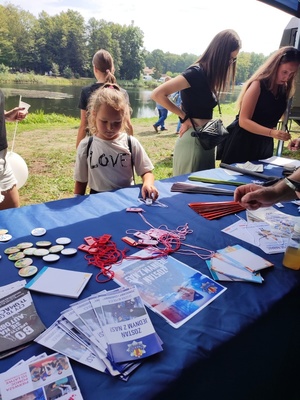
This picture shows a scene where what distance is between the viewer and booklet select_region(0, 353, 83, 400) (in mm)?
558

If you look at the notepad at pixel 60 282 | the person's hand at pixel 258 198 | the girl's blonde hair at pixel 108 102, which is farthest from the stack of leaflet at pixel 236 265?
the girl's blonde hair at pixel 108 102

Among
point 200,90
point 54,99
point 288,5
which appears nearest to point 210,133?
point 200,90

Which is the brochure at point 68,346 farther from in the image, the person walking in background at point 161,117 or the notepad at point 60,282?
the person walking in background at point 161,117

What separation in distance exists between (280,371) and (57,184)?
10.7 feet

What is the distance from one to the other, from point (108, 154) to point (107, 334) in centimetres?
120

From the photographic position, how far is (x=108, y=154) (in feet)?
5.63

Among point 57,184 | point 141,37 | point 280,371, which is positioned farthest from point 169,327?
point 141,37

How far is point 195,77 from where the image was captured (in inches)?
79.2

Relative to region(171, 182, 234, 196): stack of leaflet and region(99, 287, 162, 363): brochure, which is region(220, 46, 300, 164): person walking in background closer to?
region(171, 182, 234, 196): stack of leaflet

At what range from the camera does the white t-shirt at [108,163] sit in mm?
1697

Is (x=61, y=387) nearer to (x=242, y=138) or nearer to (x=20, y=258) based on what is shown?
(x=20, y=258)

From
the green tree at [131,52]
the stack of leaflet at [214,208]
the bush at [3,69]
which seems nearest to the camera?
the stack of leaflet at [214,208]

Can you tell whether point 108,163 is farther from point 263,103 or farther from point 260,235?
point 263,103

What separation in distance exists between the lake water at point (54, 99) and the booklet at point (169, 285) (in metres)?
10.4
